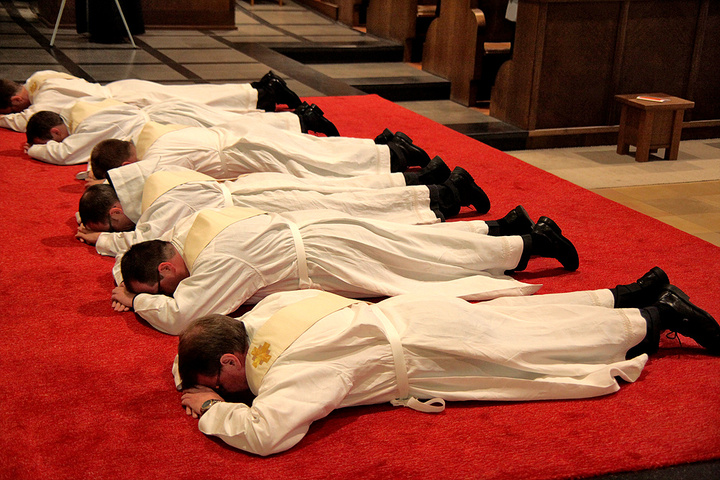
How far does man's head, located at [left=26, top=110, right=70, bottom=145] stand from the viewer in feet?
13.4

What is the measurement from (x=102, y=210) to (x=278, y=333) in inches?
52.3

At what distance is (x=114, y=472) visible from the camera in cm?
183

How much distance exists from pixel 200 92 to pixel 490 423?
3251 mm

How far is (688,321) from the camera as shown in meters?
2.33

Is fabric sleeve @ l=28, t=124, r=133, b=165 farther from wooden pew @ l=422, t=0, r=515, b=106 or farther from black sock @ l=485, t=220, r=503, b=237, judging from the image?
wooden pew @ l=422, t=0, r=515, b=106

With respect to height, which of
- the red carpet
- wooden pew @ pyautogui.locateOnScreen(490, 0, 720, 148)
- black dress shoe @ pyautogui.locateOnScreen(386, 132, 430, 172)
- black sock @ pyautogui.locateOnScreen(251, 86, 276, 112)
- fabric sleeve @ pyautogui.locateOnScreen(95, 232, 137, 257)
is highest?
wooden pew @ pyautogui.locateOnScreen(490, 0, 720, 148)

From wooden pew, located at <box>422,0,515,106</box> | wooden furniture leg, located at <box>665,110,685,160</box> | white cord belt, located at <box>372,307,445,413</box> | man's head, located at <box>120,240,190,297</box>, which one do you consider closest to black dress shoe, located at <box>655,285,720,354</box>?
white cord belt, located at <box>372,307,445,413</box>

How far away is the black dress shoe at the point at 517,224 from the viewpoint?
2943 millimetres

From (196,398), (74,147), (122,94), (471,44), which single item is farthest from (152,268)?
(471,44)

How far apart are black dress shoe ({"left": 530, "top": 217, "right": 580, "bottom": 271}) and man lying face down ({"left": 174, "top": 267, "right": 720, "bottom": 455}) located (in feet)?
1.81

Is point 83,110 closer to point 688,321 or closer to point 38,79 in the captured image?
point 38,79

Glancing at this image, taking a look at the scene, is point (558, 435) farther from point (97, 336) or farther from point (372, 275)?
point (97, 336)

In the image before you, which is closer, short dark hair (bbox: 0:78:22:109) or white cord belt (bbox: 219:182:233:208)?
white cord belt (bbox: 219:182:233:208)

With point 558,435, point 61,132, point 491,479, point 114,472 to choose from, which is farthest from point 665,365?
point 61,132
